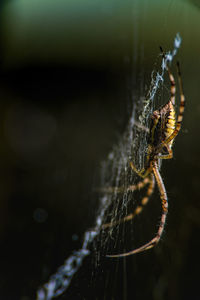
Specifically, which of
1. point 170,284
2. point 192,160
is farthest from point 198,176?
point 170,284

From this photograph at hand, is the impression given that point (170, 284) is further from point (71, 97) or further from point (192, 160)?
point (71, 97)

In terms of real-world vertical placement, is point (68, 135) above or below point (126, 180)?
above

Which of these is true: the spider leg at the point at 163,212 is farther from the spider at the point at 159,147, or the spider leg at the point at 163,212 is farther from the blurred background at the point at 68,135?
the blurred background at the point at 68,135

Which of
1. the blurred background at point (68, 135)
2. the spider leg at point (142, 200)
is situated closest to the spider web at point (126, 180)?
the spider leg at point (142, 200)

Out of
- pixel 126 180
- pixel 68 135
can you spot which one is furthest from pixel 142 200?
pixel 68 135

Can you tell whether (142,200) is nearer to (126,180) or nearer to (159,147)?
(126,180)
